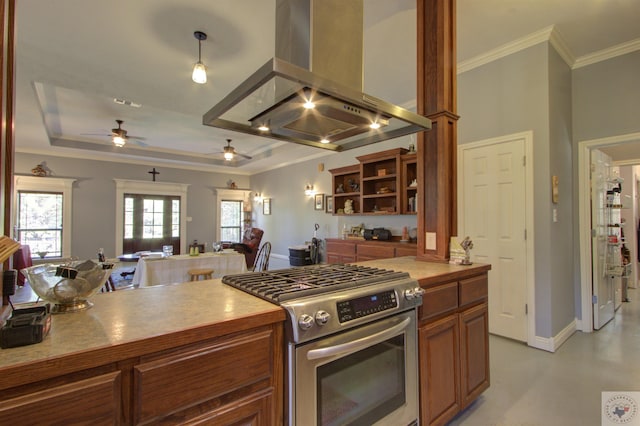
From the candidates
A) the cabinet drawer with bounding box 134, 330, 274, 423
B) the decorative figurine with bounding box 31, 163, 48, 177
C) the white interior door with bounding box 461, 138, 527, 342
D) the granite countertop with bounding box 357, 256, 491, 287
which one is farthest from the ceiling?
the cabinet drawer with bounding box 134, 330, 274, 423

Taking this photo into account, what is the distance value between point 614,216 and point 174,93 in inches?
233

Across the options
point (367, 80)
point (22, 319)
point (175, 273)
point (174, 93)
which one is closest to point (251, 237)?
point (175, 273)

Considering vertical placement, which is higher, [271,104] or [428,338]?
[271,104]

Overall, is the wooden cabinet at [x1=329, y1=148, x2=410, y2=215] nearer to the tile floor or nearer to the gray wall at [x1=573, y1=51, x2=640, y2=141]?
the gray wall at [x1=573, y1=51, x2=640, y2=141]

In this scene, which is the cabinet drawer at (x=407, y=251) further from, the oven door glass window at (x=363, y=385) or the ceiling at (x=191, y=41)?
the oven door glass window at (x=363, y=385)

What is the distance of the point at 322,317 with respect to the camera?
→ 111 centimetres

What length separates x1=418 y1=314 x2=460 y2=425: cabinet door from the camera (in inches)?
61.8

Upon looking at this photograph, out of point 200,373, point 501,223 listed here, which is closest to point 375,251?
point 501,223

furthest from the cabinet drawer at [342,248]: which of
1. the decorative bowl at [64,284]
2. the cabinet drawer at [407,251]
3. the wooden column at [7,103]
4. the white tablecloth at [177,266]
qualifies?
the wooden column at [7,103]

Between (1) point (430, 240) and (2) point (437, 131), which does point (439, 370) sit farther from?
(2) point (437, 131)

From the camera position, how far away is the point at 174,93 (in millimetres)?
3816

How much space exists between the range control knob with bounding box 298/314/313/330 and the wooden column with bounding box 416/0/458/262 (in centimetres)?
143

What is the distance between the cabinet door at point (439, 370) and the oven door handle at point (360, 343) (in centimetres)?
24

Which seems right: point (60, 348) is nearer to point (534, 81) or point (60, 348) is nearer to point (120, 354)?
Answer: point (120, 354)
